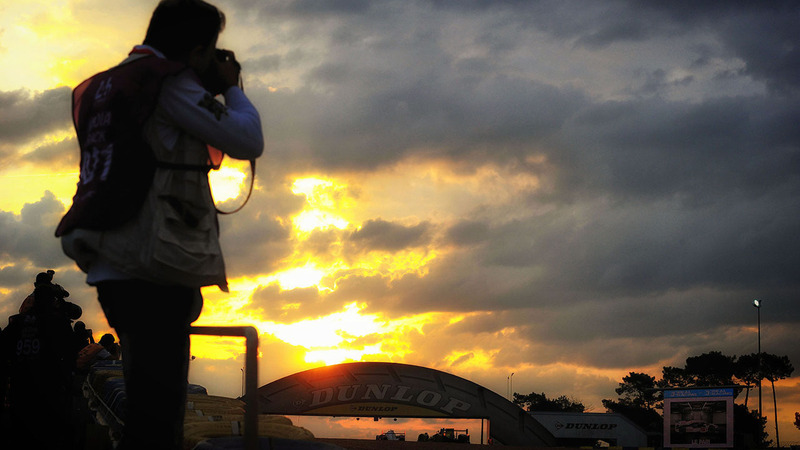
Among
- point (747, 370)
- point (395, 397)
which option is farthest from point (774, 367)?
point (395, 397)

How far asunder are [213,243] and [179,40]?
56cm

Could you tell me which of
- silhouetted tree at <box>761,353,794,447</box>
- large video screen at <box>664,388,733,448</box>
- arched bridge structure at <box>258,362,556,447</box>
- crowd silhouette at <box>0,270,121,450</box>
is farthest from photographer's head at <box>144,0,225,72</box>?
silhouetted tree at <box>761,353,794,447</box>

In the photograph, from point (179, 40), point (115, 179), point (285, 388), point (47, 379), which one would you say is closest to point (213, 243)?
point (115, 179)

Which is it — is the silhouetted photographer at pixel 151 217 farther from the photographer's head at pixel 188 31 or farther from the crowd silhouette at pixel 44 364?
the crowd silhouette at pixel 44 364

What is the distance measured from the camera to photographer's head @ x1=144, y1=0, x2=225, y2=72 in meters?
2.02

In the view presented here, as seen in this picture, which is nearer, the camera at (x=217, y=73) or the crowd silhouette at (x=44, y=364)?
the camera at (x=217, y=73)

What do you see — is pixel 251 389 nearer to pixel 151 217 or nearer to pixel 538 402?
pixel 151 217

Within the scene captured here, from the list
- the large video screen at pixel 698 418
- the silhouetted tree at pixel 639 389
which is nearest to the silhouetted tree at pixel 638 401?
the silhouetted tree at pixel 639 389

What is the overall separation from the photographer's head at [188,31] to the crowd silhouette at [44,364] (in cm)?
435

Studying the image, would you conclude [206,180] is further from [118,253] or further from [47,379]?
[47,379]

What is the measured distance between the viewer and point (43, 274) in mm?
6133

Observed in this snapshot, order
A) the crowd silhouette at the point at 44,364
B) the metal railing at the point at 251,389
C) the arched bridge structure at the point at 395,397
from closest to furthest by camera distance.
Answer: the metal railing at the point at 251,389, the crowd silhouette at the point at 44,364, the arched bridge structure at the point at 395,397

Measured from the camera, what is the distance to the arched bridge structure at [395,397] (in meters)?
43.8

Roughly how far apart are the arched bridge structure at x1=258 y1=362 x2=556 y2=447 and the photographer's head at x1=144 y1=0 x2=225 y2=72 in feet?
141
